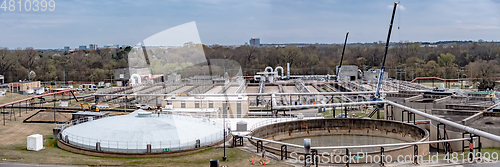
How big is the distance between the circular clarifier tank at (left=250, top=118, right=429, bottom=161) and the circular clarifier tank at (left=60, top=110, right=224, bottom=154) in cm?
527

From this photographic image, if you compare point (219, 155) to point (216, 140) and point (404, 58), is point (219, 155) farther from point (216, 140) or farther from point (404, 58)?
point (404, 58)

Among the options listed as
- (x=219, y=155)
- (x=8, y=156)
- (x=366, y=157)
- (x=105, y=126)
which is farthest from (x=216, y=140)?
(x=8, y=156)

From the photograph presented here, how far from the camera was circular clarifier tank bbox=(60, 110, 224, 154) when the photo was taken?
21750mm

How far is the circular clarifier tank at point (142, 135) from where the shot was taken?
71.4 feet

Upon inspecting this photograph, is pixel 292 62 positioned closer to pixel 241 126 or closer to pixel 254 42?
pixel 254 42

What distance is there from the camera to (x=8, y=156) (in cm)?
2020

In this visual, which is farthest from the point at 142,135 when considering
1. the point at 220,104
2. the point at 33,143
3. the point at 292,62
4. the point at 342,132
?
the point at 292,62

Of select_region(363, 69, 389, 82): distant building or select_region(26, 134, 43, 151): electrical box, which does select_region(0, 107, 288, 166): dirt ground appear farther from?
select_region(363, 69, 389, 82): distant building

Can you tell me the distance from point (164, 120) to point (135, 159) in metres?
5.23

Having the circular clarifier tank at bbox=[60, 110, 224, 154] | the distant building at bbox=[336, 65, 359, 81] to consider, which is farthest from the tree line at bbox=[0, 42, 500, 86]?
the circular clarifier tank at bbox=[60, 110, 224, 154]

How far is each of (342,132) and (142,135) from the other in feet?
53.8

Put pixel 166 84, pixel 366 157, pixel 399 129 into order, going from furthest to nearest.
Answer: pixel 166 84 → pixel 399 129 → pixel 366 157

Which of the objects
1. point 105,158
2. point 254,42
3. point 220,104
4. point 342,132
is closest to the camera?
point 105,158

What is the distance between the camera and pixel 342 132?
31.5m
